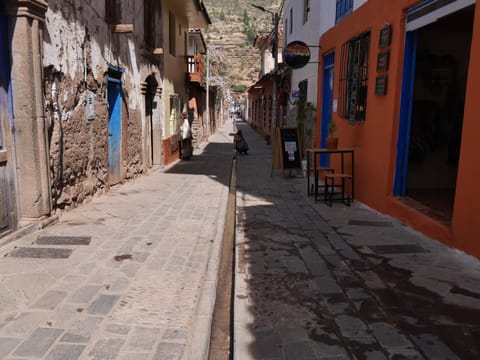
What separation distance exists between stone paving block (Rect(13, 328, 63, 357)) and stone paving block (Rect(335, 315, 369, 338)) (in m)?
2.07

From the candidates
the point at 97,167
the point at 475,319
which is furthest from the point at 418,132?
the point at 97,167

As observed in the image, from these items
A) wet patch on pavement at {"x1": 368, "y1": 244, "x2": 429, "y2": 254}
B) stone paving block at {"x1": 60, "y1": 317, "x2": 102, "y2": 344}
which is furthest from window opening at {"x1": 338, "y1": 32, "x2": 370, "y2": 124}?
stone paving block at {"x1": 60, "y1": 317, "x2": 102, "y2": 344}

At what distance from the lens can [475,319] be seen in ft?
10.5

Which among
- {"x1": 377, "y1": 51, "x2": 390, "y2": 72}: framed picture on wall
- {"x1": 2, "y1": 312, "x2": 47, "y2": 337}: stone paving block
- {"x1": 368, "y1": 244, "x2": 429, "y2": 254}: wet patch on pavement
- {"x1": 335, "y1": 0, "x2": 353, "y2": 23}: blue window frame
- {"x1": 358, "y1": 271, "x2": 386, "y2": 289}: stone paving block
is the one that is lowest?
{"x1": 2, "y1": 312, "x2": 47, "y2": 337}: stone paving block

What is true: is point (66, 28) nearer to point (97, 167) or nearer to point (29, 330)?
point (97, 167)

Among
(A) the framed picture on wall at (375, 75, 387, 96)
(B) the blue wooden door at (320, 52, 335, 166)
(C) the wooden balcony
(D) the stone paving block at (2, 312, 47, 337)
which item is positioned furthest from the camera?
(C) the wooden balcony

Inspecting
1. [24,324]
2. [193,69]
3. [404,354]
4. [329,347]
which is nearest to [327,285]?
[329,347]

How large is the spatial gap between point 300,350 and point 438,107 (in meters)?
6.24

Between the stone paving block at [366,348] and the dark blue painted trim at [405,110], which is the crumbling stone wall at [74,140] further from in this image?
the dark blue painted trim at [405,110]

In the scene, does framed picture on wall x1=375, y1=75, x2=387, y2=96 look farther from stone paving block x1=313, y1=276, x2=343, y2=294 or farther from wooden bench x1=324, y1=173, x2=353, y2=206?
stone paving block x1=313, y1=276, x2=343, y2=294

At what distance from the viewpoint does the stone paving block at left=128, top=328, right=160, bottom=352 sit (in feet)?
9.30

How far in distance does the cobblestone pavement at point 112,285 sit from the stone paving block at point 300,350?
1.90 feet

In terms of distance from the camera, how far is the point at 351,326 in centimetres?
314

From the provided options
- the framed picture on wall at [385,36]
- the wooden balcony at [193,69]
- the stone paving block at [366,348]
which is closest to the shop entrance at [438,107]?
the framed picture on wall at [385,36]
